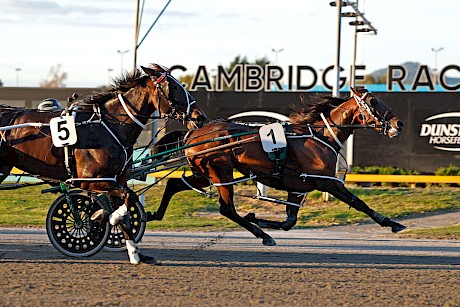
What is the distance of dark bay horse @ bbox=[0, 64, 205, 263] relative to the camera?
373 inches

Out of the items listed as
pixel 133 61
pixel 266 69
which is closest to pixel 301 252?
pixel 133 61

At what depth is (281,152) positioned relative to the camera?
1111 centimetres

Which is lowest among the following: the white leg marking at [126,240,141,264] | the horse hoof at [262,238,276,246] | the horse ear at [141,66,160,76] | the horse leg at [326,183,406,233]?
the horse hoof at [262,238,276,246]

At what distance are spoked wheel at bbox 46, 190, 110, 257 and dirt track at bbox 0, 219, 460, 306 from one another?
0.14 meters

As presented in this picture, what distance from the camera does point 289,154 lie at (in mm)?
11172

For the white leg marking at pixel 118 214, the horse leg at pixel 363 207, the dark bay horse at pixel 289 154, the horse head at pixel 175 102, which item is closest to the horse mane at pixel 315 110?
the dark bay horse at pixel 289 154

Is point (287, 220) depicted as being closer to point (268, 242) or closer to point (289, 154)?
point (268, 242)

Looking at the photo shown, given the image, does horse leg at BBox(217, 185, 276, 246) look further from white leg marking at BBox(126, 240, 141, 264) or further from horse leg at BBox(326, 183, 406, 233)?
white leg marking at BBox(126, 240, 141, 264)

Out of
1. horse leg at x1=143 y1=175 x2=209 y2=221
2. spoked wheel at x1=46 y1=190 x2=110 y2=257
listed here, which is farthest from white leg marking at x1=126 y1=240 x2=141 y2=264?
horse leg at x1=143 y1=175 x2=209 y2=221

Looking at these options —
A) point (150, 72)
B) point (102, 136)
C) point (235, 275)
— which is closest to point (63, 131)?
point (102, 136)

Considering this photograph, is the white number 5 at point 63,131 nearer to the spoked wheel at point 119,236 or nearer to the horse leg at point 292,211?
the spoked wheel at point 119,236

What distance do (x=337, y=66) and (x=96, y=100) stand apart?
9.51 meters

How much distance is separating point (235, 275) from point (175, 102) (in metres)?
2.06

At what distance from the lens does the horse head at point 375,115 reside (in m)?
11.3
